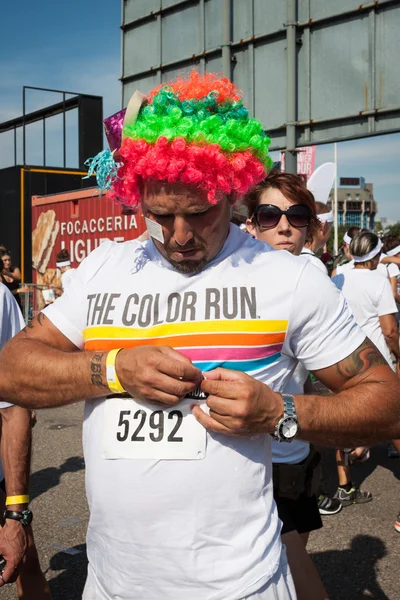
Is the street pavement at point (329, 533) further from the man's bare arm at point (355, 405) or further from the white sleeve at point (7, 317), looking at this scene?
the man's bare arm at point (355, 405)

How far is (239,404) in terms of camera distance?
5.47ft

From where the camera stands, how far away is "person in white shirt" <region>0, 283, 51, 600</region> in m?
2.51

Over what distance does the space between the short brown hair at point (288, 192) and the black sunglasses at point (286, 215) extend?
1.5 inches

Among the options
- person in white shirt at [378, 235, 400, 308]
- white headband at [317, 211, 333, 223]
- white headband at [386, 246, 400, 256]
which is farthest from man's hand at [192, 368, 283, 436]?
white headband at [386, 246, 400, 256]

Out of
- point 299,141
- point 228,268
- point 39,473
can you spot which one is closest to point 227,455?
point 228,268

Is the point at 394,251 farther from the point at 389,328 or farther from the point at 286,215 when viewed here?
the point at 286,215

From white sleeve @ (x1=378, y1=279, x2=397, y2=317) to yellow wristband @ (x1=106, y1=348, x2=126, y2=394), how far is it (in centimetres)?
451

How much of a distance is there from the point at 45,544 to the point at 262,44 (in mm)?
7317

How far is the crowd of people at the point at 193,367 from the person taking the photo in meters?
1.75

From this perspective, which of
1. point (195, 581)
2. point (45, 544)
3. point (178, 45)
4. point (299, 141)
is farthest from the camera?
point (178, 45)

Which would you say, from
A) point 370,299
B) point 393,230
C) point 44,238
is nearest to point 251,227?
point 370,299

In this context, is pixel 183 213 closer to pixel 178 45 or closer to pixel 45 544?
pixel 45 544

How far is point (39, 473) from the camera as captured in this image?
6562mm

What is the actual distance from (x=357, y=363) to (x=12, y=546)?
1445mm
